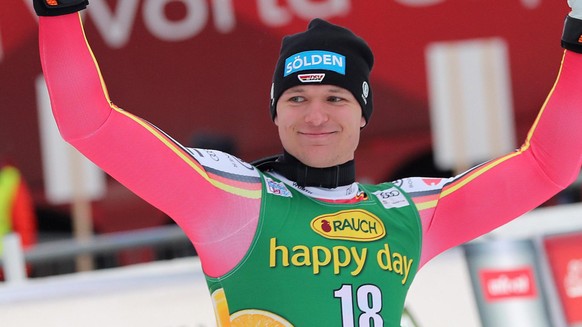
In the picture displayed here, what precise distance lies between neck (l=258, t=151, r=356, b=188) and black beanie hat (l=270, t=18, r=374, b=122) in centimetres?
15

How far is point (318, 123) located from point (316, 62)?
18cm

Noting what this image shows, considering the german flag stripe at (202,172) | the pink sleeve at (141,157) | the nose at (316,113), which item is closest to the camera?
the pink sleeve at (141,157)

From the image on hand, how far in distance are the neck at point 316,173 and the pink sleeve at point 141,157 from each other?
140 mm

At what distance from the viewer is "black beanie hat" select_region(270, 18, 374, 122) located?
9.39 ft

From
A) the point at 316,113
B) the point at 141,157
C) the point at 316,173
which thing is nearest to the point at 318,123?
the point at 316,113

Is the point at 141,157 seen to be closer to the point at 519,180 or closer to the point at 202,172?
the point at 202,172

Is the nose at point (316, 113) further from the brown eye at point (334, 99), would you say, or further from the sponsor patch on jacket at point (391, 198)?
the sponsor patch on jacket at point (391, 198)

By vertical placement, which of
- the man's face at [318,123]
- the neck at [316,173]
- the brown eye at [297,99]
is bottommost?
the neck at [316,173]

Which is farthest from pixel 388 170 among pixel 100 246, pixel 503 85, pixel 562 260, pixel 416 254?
pixel 416 254

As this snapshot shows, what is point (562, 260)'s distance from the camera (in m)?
4.78

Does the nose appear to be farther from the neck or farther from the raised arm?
the raised arm

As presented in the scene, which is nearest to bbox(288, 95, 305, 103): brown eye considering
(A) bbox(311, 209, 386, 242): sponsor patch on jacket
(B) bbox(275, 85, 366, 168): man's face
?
(B) bbox(275, 85, 366, 168): man's face

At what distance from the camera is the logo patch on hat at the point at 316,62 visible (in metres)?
2.87

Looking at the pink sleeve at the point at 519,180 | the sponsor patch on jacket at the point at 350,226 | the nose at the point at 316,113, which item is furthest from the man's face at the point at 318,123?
the pink sleeve at the point at 519,180
